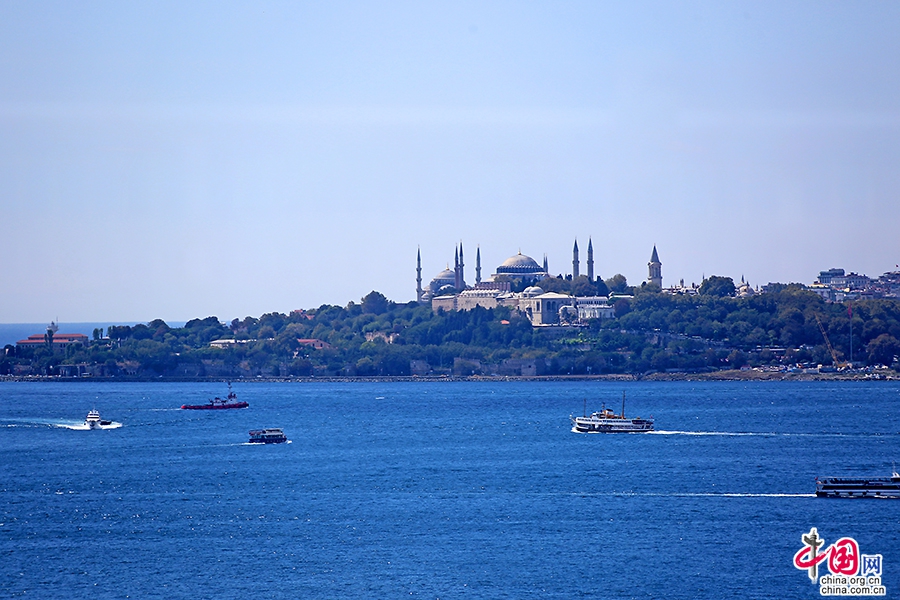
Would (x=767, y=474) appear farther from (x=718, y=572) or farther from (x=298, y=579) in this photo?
(x=298, y=579)

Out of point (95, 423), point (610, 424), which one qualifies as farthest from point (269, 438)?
point (610, 424)

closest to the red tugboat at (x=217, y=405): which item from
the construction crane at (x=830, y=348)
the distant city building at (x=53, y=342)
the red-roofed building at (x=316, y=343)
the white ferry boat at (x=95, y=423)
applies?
the white ferry boat at (x=95, y=423)

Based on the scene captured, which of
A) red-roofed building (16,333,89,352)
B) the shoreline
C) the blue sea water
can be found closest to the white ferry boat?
the blue sea water

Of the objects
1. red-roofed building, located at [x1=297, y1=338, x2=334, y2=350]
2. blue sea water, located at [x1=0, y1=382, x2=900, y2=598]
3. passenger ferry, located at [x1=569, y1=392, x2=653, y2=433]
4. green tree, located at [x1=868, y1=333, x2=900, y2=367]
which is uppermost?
red-roofed building, located at [x1=297, y1=338, x2=334, y2=350]

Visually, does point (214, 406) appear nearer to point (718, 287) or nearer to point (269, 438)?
point (269, 438)

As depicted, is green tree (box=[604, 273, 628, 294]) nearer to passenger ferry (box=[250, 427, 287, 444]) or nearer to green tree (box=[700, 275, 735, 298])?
green tree (box=[700, 275, 735, 298])

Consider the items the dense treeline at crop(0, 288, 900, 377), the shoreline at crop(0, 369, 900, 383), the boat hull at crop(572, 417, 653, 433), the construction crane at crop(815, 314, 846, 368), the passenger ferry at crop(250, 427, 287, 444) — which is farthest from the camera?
the dense treeline at crop(0, 288, 900, 377)

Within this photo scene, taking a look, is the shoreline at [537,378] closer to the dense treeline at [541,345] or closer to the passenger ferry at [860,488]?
the dense treeline at [541,345]

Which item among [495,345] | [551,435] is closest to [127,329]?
[495,345]
